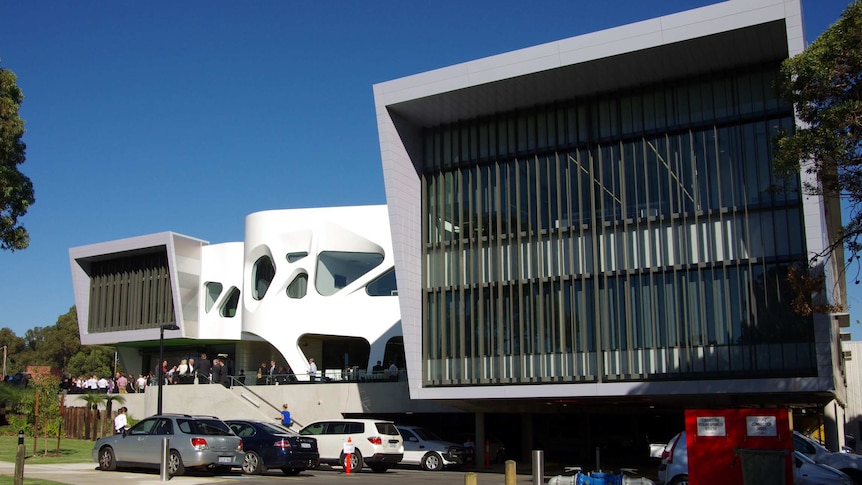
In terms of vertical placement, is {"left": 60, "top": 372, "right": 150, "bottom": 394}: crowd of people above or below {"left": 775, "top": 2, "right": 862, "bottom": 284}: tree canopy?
below

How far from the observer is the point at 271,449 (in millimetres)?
22656

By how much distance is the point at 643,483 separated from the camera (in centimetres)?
1442

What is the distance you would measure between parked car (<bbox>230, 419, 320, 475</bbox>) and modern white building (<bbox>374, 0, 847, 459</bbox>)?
8.14 m

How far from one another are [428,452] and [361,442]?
11.0 feet

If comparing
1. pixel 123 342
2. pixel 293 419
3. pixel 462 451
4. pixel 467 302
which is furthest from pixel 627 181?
pixel 123 342

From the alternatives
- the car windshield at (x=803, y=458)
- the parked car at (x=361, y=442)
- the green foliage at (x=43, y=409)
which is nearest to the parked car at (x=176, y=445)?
A: the parked car at (x=361, y=442)

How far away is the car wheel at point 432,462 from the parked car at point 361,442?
1.75m

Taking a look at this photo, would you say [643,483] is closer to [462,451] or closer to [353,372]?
[462,451]

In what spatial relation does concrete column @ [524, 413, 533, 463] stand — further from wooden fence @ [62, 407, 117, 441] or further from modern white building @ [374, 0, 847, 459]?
wooden fence @ [62, 407, 117, 441]

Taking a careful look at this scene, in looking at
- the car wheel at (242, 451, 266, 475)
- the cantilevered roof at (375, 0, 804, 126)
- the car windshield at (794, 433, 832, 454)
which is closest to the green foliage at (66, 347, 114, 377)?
the cantilevered roof at (375, 0, 804, 126)

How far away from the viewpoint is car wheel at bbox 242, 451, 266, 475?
22391 millimetres

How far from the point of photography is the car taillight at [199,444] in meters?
20.4

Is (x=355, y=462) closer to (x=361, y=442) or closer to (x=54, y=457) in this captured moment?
(x=361, y=442)

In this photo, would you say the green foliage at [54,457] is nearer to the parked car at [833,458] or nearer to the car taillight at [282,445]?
the car taillight at [282,445]
